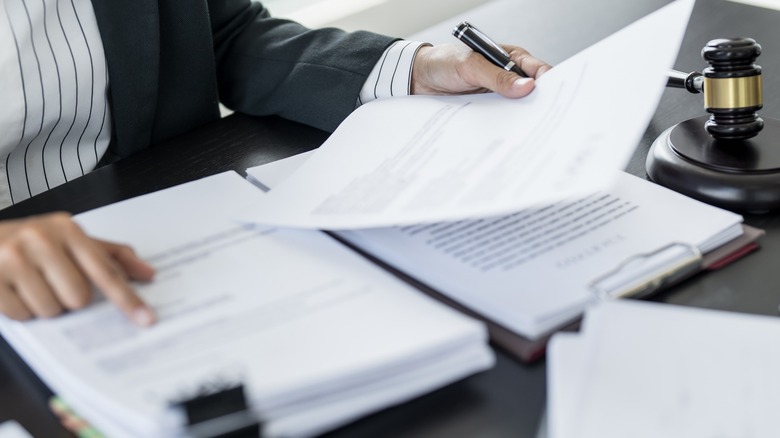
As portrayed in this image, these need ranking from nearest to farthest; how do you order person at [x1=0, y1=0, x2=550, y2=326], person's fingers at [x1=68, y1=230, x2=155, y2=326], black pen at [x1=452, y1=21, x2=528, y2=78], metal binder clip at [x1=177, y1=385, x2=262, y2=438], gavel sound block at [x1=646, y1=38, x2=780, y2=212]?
metal binder clip at [x1=177, y1=385, x2=262, y2=438] → person's fingers at [x1=68, y1=230, x2=155, y2=326] → gavel sound block at [x1=646, y1=38, x2=780, y2=212] → black pen at [x1=452, y1=21, x2=528, y2=78] → person at [x1=0, y1=0, x2=550, y2=326]

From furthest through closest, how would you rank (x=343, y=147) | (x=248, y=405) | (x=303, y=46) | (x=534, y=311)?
(x=303, y=46) → (x=343, y=147) → (x=534, y=311) → (x=248, y=405)

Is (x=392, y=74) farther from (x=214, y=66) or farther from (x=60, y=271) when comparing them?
(x=60, y=271)

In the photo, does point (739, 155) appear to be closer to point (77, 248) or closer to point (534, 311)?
point (534, 311)

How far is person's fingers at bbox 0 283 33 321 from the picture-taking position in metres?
0.66

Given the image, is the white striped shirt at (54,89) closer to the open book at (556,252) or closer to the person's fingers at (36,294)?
the open book at (556,252)

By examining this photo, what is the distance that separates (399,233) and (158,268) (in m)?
0.20

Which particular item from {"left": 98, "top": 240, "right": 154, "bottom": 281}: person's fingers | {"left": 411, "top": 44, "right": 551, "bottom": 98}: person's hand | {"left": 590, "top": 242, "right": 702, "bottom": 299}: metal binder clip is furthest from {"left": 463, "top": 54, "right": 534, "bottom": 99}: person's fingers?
{"left": 98, "top": 240, "right": 154, "bottom": 281}: person's fingers

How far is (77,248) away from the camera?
672 millimetres

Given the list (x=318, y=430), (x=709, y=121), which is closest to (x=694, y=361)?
(x=318, y=430)

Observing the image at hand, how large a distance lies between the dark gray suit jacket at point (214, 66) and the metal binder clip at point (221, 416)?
0.57 metres

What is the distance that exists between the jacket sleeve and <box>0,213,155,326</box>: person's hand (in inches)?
17.1

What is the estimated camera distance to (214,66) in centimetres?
120

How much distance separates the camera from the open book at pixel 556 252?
26.1 inches

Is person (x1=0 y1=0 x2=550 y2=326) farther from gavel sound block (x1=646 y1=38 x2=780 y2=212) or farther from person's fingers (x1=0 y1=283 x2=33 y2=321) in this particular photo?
person's fingers (x1=0 y1=283 x2=33 y2=321)
